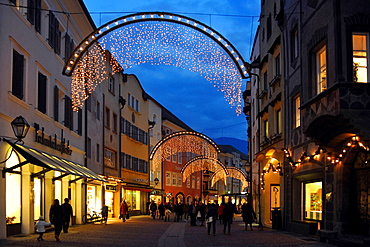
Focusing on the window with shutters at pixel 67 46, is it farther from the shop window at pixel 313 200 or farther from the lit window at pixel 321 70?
the lit window at pixel 321 70

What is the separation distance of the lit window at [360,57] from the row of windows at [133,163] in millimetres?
33361

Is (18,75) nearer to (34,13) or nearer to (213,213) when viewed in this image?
(34,13)

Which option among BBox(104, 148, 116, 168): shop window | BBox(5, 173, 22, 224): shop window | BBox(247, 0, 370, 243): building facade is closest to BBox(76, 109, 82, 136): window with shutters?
BBox(104, 148, 116, 168): shop window

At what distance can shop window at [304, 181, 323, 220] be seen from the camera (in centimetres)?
2177

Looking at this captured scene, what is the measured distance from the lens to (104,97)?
41281 mm

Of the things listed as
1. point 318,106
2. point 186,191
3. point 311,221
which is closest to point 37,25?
point 318,106

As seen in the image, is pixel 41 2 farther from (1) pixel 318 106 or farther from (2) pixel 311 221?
(2) pixel 311 221

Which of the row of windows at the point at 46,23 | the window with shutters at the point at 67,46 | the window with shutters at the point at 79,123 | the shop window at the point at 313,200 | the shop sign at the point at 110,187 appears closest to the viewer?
the row of windows at the point at 46,23

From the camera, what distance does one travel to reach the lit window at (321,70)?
1919cm

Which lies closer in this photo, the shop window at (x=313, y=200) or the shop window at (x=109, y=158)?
the shop window at (x=313, y=200)

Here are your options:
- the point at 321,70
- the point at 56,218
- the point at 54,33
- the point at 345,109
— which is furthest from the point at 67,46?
the point at 345,109

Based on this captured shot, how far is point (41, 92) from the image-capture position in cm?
2378

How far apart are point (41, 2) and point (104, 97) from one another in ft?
59.0

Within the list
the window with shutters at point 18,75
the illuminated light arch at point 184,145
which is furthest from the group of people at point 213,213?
the window with shutters at point 18,75
